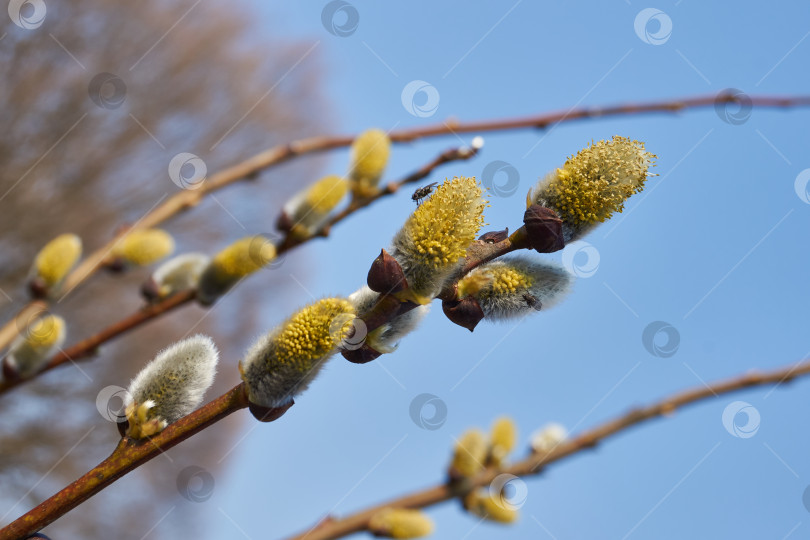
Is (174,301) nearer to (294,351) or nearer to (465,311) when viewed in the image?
(294,351)

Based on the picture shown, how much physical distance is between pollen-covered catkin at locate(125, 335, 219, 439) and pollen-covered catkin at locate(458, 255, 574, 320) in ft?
0.65

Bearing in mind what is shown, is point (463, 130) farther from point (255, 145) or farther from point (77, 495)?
point (255, 145)

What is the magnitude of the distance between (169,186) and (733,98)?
3.96 m

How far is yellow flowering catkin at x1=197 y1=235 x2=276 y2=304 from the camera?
0.37m

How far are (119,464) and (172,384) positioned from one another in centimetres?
6

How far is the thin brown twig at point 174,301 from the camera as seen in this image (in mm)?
387

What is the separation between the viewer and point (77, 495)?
0.40 meters

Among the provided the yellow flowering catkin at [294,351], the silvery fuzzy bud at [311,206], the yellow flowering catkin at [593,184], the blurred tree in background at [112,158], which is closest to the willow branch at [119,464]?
the yellow flowering catkin at [294,351]

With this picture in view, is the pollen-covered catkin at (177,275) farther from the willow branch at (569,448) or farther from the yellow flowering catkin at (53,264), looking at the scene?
the willow branch at (569,448)

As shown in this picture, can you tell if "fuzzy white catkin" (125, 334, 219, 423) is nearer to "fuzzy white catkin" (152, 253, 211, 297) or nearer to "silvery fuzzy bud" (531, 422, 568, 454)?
"fuzzy white catkin" (152, 253, 211, 297)

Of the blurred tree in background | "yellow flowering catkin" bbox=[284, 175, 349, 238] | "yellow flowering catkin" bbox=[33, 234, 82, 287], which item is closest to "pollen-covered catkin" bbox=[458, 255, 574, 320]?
"yellow flowering catkin" bbox=[284, 175, 349, 238]

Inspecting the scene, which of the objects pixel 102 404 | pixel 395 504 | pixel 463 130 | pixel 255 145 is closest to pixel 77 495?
pixel 102 404

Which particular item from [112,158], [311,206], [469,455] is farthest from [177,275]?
[112,158]

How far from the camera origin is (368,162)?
1.35ft
